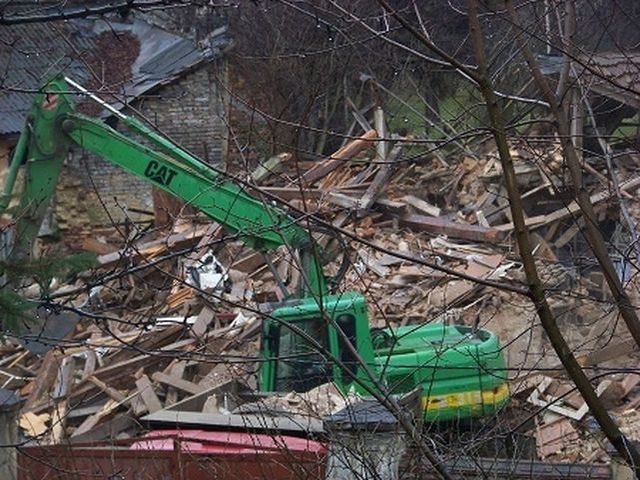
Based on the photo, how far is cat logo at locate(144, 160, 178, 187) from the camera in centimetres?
1405

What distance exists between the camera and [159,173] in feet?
46.3

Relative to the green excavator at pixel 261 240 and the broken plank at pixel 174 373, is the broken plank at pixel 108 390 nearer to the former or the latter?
the broken plank at pixel 174 373

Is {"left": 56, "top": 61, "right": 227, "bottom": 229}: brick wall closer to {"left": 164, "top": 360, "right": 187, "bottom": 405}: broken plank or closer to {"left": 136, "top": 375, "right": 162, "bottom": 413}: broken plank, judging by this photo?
{"left": 164, "top": 360, "right": 187, "bottom": 405}: broken plank

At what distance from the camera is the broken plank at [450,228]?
20641 mm

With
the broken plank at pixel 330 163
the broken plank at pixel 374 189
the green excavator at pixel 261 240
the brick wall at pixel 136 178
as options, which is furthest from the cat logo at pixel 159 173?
the brick wall at pixel 136 178

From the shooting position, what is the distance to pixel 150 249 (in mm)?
21078

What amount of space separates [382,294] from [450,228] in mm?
2492

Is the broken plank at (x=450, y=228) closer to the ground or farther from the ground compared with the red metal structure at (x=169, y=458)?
farther from the ground

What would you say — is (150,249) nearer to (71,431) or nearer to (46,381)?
(46,381)

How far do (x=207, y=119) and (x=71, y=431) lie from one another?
13.2 meters

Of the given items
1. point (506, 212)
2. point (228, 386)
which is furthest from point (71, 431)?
point (506, 212)

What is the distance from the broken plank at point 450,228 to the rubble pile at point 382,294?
1.0 inches

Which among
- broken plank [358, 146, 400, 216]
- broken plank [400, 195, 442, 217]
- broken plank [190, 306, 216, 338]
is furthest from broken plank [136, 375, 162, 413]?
broken plank [400, 195, 442, 217]

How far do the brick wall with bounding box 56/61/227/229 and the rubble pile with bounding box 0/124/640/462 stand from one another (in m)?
2.05
